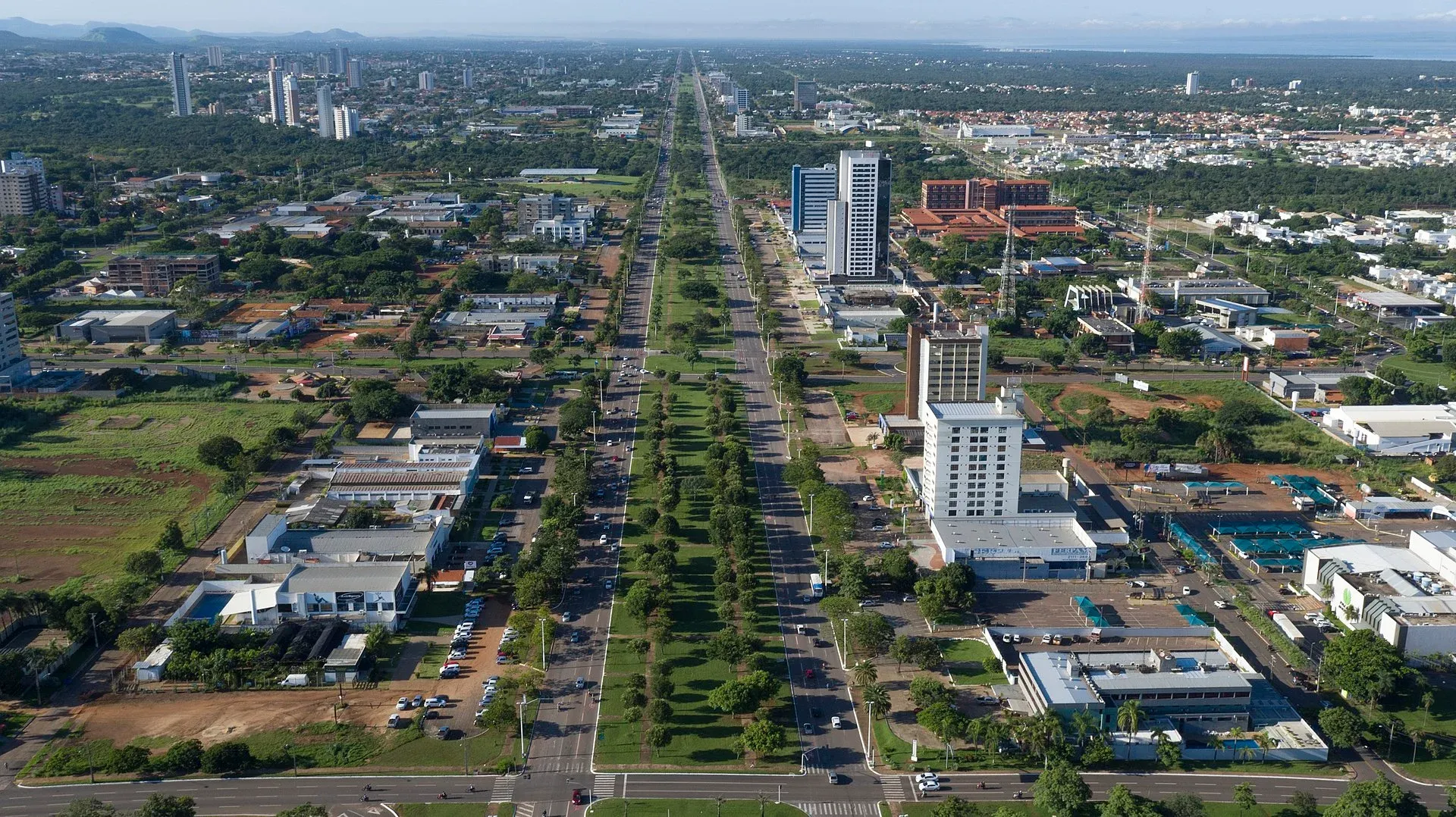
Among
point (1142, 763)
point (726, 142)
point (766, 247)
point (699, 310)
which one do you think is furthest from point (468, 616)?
point (726, 142)

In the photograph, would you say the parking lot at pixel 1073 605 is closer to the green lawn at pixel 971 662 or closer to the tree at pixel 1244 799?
the green lawn at pixel 971 662

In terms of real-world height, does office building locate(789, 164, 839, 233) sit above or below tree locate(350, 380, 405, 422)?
above

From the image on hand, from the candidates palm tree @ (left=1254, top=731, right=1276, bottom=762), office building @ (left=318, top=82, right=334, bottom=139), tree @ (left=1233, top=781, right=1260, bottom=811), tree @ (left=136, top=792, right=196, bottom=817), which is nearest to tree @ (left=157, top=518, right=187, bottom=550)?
tree @ (left=136, top=792, right=196, bottom=817)

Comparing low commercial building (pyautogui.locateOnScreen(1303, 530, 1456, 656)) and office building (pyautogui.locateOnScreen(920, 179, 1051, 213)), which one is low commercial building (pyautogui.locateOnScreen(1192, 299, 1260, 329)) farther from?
office building (pyautogui.locateOnScreen(920, 179, 1051, 213))

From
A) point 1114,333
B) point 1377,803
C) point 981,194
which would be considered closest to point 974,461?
point 1377,803

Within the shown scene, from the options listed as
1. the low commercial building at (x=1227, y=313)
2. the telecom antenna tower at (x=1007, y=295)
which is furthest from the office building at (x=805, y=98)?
the low commercial building at (x=1227, y=313)

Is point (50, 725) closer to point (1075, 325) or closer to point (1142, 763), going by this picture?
point (1142, 763)
